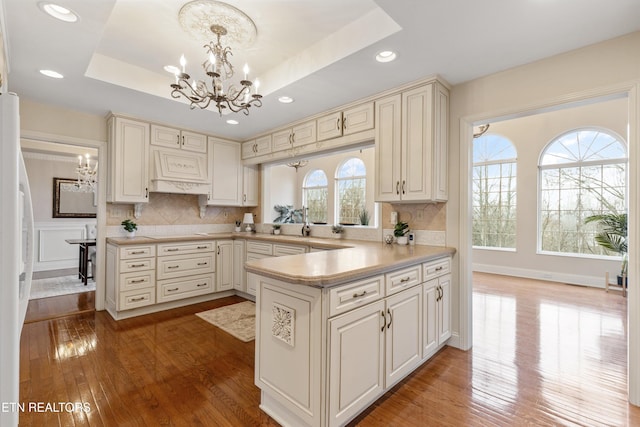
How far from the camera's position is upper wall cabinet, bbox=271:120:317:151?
152 inches

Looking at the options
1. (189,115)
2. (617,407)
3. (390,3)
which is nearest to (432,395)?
(617,407)

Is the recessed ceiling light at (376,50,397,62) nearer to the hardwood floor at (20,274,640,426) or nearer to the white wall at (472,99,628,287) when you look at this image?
the hardwood floor at (20,274,640,426)

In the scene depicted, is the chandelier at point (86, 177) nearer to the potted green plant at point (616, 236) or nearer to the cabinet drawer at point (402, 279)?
the cabinet drawer at point (402, 279)

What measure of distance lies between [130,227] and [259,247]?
1.78 metres

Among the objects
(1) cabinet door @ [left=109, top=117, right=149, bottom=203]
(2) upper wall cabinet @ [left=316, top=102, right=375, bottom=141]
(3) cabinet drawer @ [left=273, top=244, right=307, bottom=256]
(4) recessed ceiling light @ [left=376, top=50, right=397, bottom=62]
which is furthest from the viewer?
(1) cabinet door @ [left=109, top=117, right=149, bottom=203]

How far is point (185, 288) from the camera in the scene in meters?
4.08

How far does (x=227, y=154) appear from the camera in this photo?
4922mm

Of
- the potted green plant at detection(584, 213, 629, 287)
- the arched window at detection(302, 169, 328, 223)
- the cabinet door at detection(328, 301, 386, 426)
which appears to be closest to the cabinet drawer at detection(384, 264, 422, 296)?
the cabinet door at detection(328, 301, 386, 426)

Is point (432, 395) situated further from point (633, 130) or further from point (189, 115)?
point (189, 115)

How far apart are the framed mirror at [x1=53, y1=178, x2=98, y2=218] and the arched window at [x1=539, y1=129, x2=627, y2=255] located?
9.89 metres

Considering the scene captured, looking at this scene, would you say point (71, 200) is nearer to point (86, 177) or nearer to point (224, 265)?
point (86, 177)

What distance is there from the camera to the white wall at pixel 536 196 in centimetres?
518

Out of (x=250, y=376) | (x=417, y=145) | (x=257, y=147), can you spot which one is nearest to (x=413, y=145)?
(x=417, y=145)

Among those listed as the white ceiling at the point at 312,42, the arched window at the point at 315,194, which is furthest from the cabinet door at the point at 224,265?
the arched window at the point at 315,194
